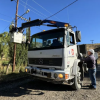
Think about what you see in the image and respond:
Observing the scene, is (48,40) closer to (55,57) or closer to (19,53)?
(55,57)

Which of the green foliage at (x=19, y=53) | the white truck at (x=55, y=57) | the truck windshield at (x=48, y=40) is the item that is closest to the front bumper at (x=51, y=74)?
the white truck at (x=55, y=57)

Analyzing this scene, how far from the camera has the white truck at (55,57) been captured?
360cm

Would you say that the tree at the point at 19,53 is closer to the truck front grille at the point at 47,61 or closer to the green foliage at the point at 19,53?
the green foliage at the point at 19,53

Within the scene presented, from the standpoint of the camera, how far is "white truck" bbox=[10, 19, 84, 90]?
11.8 feet

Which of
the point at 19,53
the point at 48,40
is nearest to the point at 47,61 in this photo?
the point at 48,40

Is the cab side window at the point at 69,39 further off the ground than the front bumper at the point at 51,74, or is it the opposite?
the cab side window at the point at 69,39

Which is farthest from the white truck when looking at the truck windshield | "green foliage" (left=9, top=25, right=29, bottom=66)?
"green foliage" (left=9, top=25, right=29, bottom=66)

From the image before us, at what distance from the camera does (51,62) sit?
3891mm

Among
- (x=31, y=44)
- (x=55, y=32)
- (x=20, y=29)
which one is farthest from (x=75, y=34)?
(x=20, y=29)

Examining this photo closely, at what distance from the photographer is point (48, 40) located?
430 centimetres

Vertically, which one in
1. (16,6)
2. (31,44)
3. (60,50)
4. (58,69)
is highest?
(16,6)

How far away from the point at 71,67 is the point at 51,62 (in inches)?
32.6

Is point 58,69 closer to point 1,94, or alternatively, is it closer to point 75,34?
point 75,34

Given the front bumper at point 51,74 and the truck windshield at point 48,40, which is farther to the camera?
the truck windshield at point 48,40
